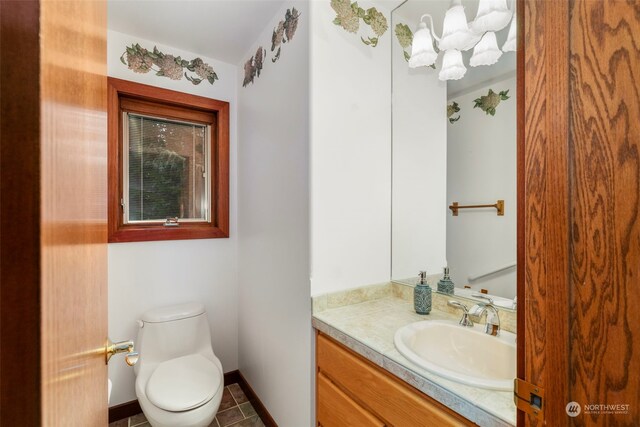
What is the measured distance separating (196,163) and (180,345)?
1274mm

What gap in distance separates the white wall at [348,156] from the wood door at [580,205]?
34.9 inches

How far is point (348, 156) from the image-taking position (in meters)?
1.42

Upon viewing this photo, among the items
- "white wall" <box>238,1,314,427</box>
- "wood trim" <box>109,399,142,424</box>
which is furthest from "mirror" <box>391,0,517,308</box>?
"wood trim" <box>109,399,142,424</box>

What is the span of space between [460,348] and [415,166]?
2.95 feet

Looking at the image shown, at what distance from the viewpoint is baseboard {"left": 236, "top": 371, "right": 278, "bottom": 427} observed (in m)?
1.68

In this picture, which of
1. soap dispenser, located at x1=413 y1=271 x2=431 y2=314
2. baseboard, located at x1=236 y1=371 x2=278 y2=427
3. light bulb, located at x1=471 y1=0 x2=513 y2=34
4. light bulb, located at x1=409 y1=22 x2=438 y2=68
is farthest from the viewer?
baseboard, located at x1=236 y1=371 x2=278 y2=427

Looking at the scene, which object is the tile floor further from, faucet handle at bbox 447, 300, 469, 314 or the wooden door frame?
the wooden door frame

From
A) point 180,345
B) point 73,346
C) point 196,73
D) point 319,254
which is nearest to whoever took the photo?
point 73,346

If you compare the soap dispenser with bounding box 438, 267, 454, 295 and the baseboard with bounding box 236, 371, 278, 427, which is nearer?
the soap dispenser with bounding box 438, 267, 454, 295

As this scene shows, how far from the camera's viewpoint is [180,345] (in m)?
1.80

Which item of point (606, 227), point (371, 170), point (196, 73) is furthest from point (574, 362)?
point (196, 73)

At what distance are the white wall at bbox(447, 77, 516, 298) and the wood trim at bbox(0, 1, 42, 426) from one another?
1319mm

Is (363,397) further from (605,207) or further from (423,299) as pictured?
(605,207)

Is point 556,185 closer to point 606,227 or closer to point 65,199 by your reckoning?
point 606,227
